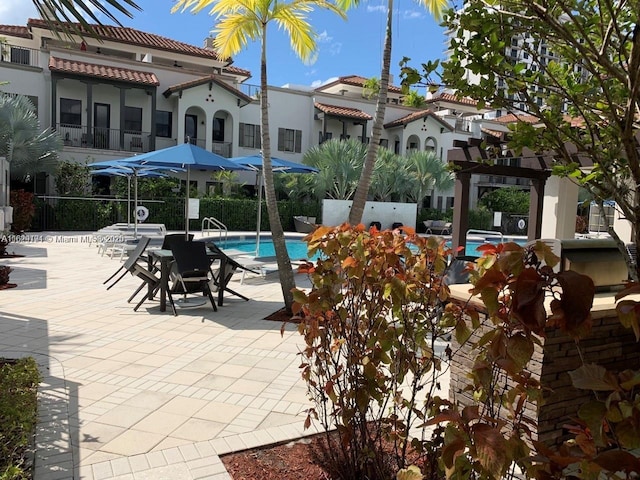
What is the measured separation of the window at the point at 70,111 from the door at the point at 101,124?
0.73 meters

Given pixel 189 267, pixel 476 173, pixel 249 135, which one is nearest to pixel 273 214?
pixel 189 267

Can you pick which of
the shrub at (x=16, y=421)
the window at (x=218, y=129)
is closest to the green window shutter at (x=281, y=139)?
the window at (x=218, y=129)

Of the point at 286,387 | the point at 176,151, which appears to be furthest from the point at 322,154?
the point at 286,387

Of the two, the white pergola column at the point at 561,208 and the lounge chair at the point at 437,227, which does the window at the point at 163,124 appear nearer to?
the lounge chair at the point at 437,227

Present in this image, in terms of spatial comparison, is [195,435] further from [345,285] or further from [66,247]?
[66,247]

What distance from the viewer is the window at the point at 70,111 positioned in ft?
81.7

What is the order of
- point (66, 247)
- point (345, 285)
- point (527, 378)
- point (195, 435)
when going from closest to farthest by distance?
point (527, 378)
point (345, 285)
point (195, 435)
point (66, 247)

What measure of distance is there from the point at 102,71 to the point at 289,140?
34.6 ft

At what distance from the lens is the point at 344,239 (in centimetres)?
247

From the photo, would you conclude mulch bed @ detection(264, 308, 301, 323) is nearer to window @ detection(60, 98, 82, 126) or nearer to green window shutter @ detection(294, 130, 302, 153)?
window @ detection(60, 98, 82, 126)

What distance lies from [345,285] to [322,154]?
23633 millimetres

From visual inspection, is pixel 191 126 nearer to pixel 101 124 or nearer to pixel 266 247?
pixel 101 124

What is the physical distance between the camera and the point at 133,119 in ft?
86.9

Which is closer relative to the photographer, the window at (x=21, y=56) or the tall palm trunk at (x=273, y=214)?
the tall palm trunk at (x=273, y=214)
